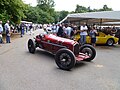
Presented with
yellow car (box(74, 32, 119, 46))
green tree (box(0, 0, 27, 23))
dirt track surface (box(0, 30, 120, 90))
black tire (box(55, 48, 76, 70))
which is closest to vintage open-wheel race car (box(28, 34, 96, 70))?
black tire (box(55, 48, 76, 70))

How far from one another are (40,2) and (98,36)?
99817mm

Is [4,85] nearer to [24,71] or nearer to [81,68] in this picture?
[24,71]

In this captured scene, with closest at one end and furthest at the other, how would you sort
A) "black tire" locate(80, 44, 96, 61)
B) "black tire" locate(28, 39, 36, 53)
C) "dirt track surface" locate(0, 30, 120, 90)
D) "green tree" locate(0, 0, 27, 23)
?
1. "dirt track surface" locate(0, 30, 120, 90)
2. "black tire" locate(80, 44, 96, 61)
3. "black tire" locate(28, 39, 36, 53)
4. "green tree" locate(0, 0, 27, 23)

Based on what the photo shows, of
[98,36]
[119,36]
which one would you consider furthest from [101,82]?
[119,36]

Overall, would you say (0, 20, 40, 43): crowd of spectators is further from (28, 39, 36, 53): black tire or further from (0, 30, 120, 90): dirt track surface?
(0, 30, 120, 90): dirt track surface

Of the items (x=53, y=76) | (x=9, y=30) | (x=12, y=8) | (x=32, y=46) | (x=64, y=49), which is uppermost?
(x=12, y=8)

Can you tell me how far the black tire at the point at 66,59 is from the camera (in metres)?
7.67

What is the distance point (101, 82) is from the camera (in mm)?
6348

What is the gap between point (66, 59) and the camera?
787 centimetres

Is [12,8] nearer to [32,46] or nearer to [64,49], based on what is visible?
[32,46]

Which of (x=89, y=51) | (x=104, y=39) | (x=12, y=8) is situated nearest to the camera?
(x=89, y=51)

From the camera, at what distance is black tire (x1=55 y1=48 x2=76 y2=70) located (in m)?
7.67

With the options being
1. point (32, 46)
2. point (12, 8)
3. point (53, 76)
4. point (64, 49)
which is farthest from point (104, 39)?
point (12, 8)

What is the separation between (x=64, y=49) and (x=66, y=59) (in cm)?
39
